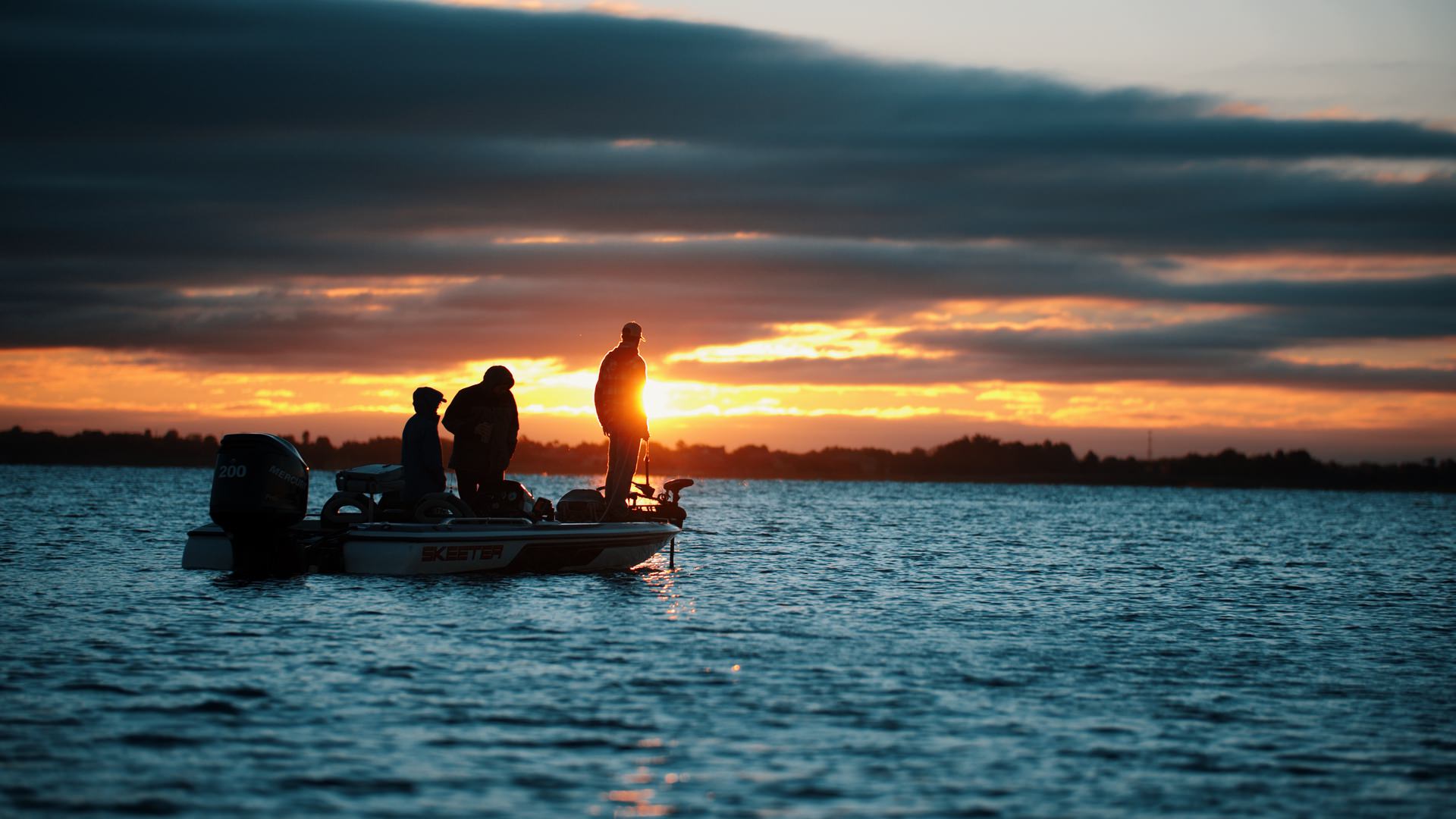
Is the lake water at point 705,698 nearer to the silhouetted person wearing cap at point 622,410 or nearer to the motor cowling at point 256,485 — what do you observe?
the motor cowling at point 256,485

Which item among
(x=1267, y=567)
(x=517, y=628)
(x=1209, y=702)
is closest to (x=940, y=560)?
(x=1267, y=567)

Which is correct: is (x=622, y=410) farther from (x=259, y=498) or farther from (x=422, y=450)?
(x=259, y=498)

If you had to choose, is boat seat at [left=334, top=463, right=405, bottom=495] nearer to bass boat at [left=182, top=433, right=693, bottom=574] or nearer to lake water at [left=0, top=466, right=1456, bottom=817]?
bass boat at [left=182, top=433, right=693, bottom=574]

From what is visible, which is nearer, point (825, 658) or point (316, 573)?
point (825, 658)

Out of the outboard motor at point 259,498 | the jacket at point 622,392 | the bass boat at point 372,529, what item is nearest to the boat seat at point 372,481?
the bass boat at point 372,529

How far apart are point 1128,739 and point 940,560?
23.6 m

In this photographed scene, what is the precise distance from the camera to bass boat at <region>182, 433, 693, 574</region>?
2003 cm

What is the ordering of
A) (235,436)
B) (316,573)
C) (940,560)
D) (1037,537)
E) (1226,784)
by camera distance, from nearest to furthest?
(1226,784)
(235,436)
(316,573)
(940,560)
(1037,537)

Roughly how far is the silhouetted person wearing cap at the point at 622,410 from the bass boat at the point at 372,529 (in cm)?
48

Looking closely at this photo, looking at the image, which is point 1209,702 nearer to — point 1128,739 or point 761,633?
point 1128,739

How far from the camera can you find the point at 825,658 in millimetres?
14547

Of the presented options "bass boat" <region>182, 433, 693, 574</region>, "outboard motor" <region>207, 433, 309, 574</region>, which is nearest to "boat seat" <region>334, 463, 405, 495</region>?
"bass boat" <region>182, 433, 693, 574</region>

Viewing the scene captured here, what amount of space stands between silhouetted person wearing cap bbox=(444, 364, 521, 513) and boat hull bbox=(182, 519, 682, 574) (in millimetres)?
958

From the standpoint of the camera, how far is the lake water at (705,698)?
28.5 feet
